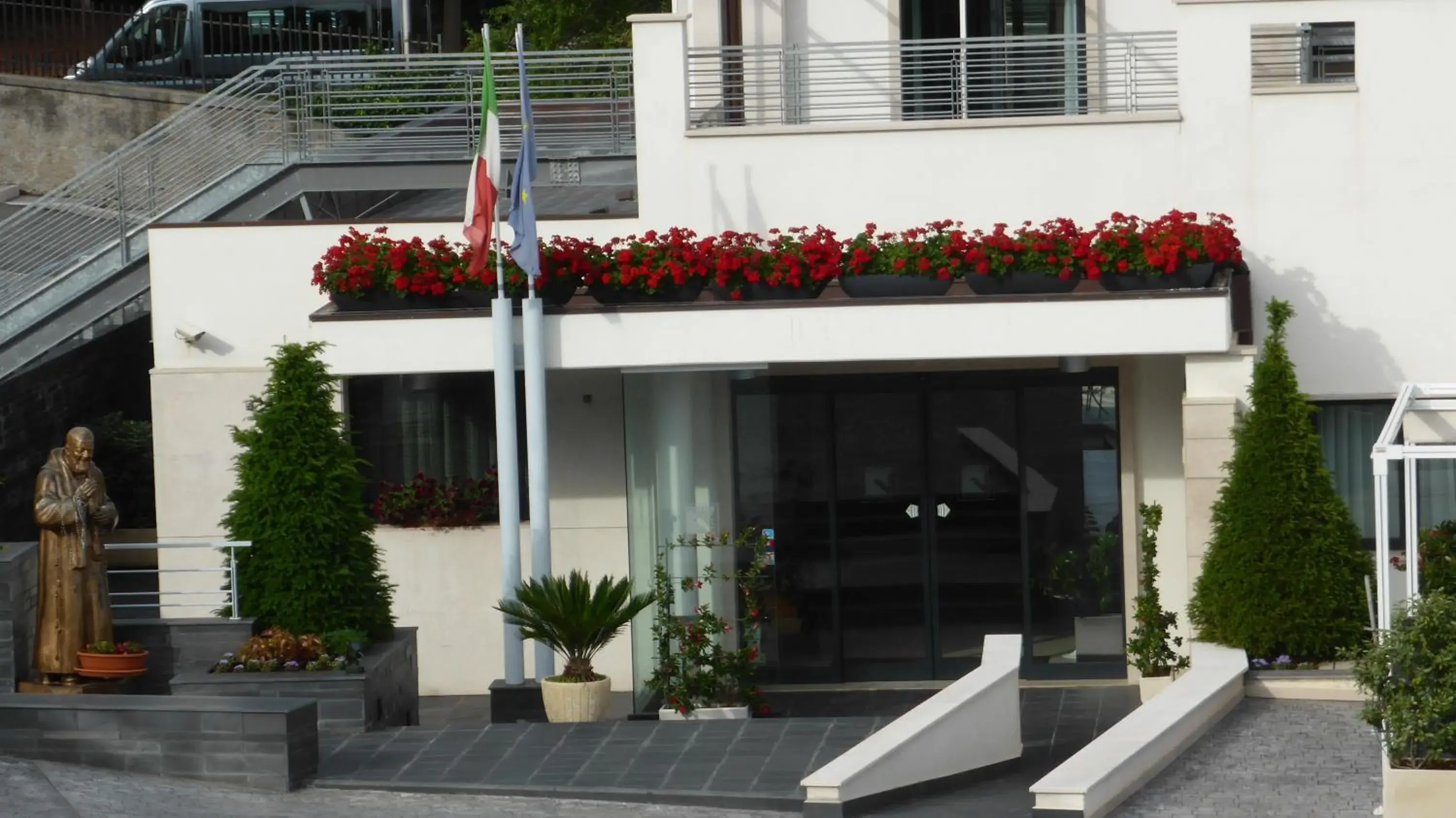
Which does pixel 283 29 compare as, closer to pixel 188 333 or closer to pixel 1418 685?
pixel 188 333

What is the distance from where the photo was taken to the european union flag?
15.3 meters

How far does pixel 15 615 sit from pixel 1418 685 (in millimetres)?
8653

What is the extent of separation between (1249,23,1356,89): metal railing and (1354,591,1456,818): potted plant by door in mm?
6774

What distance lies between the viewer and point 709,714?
1559 cm

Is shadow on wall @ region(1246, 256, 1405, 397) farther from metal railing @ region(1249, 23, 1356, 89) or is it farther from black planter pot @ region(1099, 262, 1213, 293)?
metal railing @ region(1249, 23, 1356, 89)

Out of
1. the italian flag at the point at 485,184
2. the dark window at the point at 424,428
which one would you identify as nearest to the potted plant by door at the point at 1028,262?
the italian flag at the point at 485,184

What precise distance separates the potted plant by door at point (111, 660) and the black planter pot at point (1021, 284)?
22.0 ft

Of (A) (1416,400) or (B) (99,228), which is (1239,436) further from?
(B) (99,228)

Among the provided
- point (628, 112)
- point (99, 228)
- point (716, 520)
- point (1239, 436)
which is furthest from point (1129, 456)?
point (99, 228)

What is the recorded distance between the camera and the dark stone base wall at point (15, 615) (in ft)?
45.0

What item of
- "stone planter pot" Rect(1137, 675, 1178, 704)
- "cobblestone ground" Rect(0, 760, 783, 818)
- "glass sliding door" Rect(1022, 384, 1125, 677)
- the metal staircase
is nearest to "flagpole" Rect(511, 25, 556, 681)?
"cobblestone ground" Rect(0, 760, 783, 818)

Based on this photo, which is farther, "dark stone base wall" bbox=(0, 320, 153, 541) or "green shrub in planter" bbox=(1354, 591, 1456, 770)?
"dark stone base wall" bbox=(0, 320, 153, 541)

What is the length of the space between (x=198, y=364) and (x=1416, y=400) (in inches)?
393

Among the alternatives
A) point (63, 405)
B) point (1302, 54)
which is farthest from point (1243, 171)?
point (63, 405)
